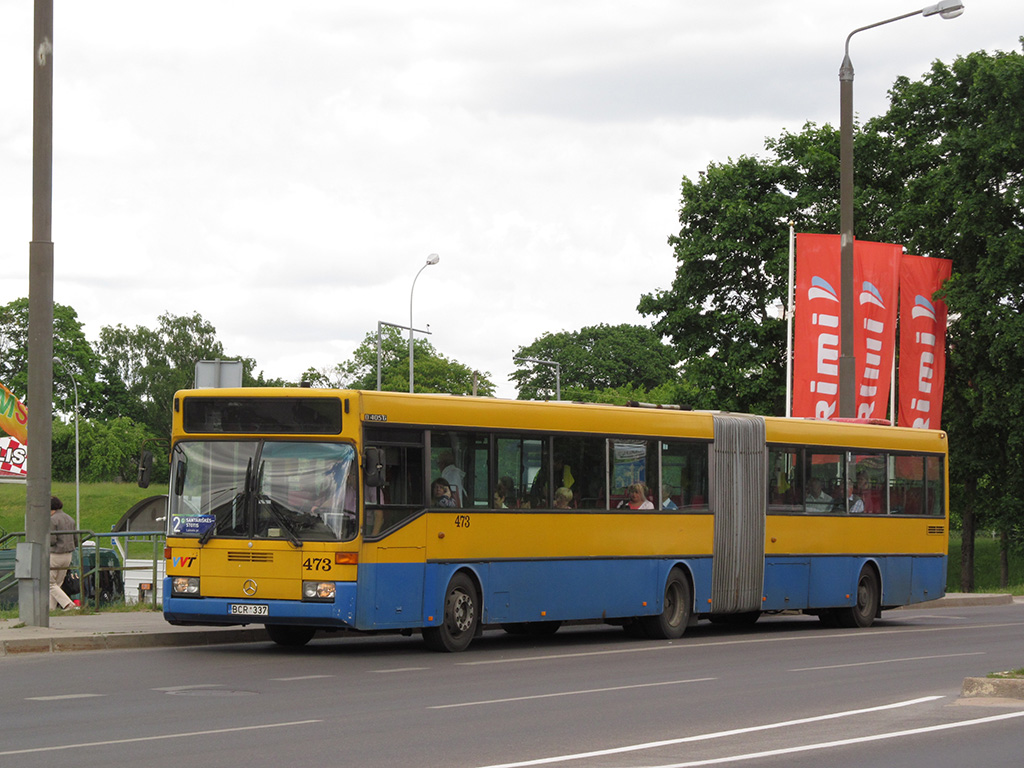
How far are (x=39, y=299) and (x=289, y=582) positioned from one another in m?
4.96

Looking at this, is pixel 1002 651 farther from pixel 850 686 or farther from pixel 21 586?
pixel 21 586

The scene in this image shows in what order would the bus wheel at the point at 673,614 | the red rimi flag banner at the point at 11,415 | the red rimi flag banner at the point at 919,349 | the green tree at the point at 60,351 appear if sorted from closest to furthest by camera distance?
the bus wheel at the point at 673,614, the red rimi flag banner at the point at 919,349, the red rimi flag banner at the point at 11,415, the green tree at the point at 60,351

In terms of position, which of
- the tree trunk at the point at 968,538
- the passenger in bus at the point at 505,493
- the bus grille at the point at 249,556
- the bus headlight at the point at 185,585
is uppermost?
the passenger in bus at the point at 505,493

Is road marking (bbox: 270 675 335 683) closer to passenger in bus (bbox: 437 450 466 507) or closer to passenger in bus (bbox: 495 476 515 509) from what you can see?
passenger in bus (bbox: 437 450 466 507)

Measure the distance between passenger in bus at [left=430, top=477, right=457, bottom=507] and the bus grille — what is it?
6.65ft

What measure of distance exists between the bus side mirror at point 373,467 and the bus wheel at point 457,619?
1.79 m

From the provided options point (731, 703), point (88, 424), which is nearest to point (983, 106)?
point (731, 703)

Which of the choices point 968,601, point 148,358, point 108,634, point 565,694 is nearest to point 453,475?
point 108,634

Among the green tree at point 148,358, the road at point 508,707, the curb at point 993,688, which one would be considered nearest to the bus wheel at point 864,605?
the road at point 508,707

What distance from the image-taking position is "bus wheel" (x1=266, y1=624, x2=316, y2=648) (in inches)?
738

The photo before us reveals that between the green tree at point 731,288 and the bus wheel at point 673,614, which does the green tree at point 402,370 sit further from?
the bus wheel at point 673,614

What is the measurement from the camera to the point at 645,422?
70.6 ft

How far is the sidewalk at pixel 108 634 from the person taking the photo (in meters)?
17.2

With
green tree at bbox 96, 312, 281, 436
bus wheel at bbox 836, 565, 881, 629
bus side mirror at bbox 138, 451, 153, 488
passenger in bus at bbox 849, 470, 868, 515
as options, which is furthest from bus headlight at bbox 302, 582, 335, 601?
green tree at bbox 96, 312, 281, 436
